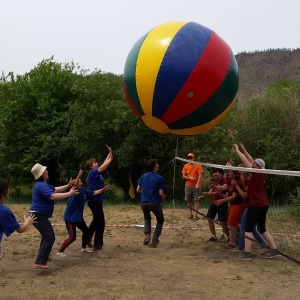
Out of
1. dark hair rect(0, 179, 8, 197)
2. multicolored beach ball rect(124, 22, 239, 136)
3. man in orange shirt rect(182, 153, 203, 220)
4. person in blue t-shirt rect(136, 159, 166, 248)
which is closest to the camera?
dark hair rect(0, 179, 8, 197)

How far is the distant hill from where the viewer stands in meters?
65.8

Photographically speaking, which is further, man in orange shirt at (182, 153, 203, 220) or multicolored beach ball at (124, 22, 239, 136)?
man in orange shirt at (182, 153, 203, 220)

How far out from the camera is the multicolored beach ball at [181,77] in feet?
20.3

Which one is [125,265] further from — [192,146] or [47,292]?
[192,146]

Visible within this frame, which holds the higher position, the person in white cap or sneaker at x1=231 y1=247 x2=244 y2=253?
the person in white cap

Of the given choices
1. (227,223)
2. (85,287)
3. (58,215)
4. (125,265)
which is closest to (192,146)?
(58,215)

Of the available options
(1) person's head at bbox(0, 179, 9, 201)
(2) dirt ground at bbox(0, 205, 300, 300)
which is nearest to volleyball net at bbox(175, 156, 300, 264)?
(2) dirt ground at bbox(0, 205, 300, 300)

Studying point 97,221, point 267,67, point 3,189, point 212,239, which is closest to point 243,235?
point 212,239

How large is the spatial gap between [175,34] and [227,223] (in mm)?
3290

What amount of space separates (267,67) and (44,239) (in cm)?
6776

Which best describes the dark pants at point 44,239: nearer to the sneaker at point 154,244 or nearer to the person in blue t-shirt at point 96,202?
the person in blue t-shirt at point 96,202

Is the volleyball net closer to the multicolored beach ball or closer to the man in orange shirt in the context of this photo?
the man in orange shirt

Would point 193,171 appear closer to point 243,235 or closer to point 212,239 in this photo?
point 212,239

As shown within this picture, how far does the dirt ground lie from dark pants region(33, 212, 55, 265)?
176 millimetres
